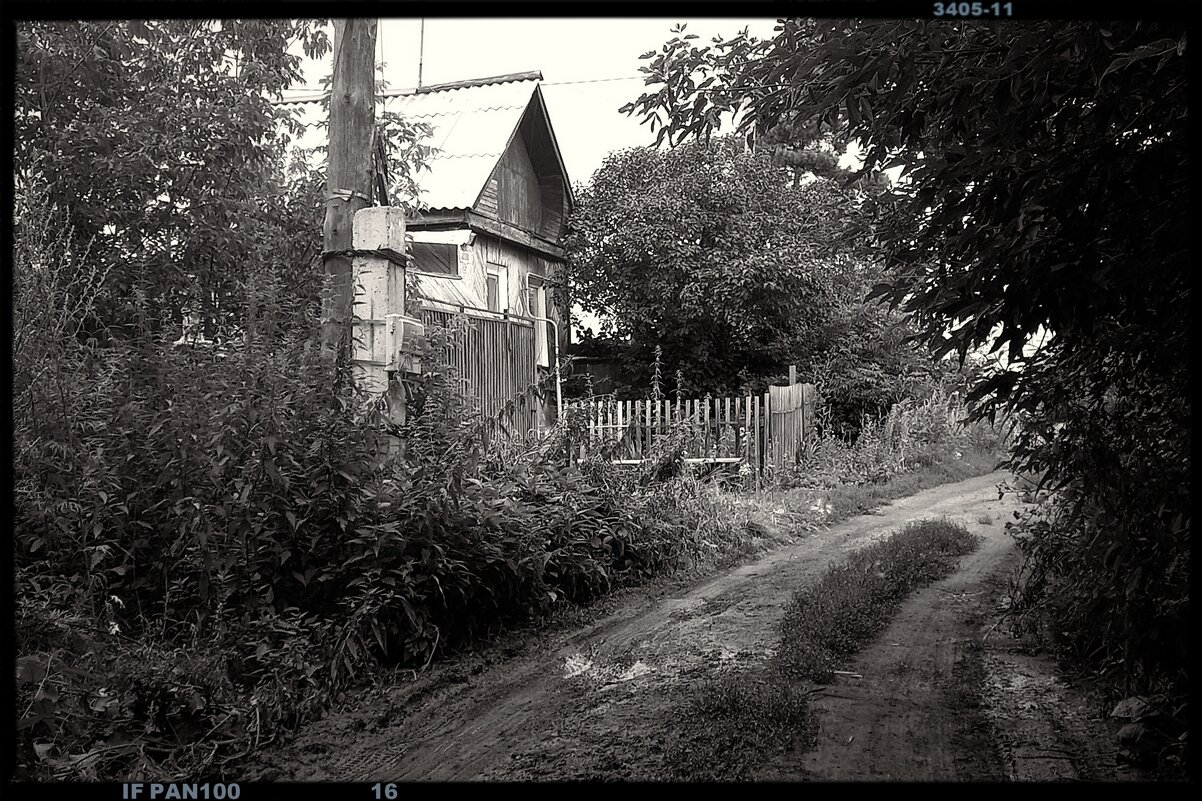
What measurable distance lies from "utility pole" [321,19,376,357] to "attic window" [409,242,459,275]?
27.9 ft

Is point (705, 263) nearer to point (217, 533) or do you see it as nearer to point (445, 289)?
point (445, 289)

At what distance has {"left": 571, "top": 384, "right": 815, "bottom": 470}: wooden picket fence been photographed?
12.0m

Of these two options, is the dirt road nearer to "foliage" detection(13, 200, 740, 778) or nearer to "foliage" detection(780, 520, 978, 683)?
"foliage" detection(780, 520, 978, 683)

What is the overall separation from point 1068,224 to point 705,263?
43.7 feet

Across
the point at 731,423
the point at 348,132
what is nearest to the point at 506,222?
the point at 731,423

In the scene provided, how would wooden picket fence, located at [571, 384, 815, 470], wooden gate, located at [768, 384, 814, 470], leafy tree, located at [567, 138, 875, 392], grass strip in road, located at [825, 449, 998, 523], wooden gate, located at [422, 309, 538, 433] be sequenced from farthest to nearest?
1. leafy tree, located at [567, 138, 875, 392]
2. wooden gate, located at [768, 384, 814, 470]
3. wooden picket fence, located at [571, 384, 815, 470]
4. grass strip in road, located at [825, 449, 998, 523]
5. wooden gate, located at [422, 309, 538, 433]

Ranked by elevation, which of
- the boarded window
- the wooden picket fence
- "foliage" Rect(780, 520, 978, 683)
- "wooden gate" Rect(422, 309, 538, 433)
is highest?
the boarded window

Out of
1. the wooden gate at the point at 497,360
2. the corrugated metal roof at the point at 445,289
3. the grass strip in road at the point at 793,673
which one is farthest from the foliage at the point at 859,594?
the corrugated metal roof at the point at 445,289

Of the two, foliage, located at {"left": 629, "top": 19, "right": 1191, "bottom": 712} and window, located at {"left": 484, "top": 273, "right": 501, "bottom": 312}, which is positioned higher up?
window, located at {"left": 484, "top": 273, "right": 501, "bottom": 312}

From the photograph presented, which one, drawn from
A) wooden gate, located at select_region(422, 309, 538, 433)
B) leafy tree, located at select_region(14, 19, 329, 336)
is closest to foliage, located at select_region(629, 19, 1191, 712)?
leafy tree, located at select_region(14, 19, 329, 336)

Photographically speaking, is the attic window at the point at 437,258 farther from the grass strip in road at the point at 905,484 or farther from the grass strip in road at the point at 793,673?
the grass strip in road at the point at 793,673

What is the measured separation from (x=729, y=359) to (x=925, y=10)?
584 inches

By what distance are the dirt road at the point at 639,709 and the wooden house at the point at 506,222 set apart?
6.16m

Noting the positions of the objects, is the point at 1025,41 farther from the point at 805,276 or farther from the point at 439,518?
the point at 805,276
